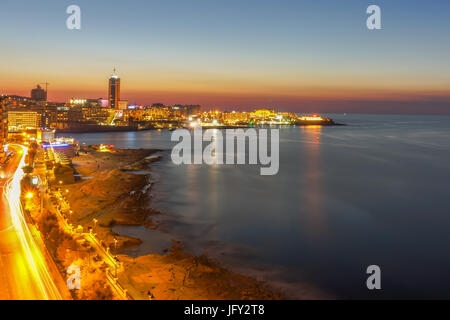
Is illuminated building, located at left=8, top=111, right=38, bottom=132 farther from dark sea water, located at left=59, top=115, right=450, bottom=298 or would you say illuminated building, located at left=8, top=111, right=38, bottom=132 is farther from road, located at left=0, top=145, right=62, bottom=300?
road, located at left=0, top=145, right=62, bottom=300

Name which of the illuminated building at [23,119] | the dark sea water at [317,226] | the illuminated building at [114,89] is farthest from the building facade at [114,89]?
the dark sea water at [317,226]

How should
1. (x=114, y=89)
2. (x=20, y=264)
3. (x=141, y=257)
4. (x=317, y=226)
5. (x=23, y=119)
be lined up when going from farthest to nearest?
(x=114, y=89) < (x=23, y=119) < (x=317, y=226) < (x=141, y=257) < (x=20, y=264)

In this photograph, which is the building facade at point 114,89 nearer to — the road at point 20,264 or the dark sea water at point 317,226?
the dark sea water at point 317,226

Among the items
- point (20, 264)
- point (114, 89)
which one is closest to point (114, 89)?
point (114, 89)

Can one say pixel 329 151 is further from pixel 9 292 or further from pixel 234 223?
pixel 9 292

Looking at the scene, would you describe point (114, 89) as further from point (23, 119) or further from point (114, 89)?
point (23, 119)
